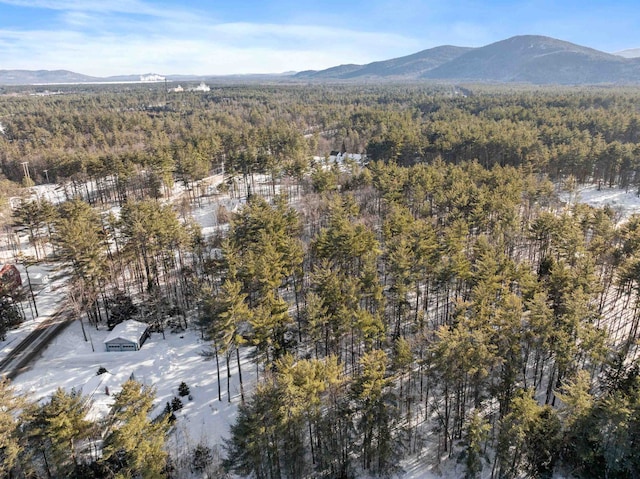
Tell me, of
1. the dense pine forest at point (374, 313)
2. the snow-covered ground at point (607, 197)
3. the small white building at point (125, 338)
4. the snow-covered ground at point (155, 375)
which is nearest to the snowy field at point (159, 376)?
the snow-covered ground at point (155, 375)

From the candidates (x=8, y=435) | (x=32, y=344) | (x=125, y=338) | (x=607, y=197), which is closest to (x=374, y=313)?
(x=125, y=338)

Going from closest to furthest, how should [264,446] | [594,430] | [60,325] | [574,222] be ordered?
[594,430] → [264,446] → [60,325] → [574,222]

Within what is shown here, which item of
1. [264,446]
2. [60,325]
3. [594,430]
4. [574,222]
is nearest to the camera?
[594,430]

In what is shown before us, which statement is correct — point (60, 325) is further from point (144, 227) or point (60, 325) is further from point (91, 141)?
point (91, 141)

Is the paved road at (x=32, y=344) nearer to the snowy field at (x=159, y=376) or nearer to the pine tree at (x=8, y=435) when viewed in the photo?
the snowy field at (x=159, y=376)

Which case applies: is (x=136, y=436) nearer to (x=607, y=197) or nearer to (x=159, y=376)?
(x=159, y=376)

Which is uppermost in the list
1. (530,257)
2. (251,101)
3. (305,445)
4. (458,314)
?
(251,101)

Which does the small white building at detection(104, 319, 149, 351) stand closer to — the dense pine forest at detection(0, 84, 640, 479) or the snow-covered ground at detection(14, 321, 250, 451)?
the snow-covered ground at detection(14, 321, 250, 451)

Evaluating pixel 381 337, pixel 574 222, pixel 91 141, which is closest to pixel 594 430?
pixel 381 337
